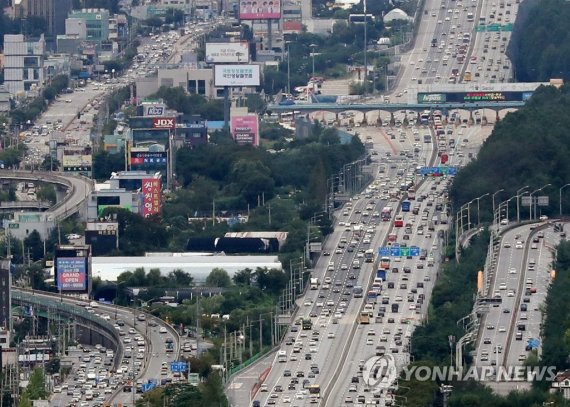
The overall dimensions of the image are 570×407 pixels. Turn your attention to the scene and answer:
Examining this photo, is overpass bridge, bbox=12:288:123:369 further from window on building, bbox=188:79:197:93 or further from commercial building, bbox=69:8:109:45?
commercial building, bbox=69:8:109:45

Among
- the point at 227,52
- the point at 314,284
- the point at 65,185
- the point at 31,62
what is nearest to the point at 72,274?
the point at 314,284


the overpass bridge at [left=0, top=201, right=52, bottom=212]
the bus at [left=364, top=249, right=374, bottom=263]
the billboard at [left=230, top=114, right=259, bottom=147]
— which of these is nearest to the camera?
the bus at [left=364, top=249, right=374, bottom=263]

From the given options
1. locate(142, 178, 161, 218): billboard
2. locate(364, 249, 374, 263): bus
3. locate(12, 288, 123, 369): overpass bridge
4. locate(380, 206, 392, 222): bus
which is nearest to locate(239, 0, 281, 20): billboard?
locate(142, 178, 161, 218): billboard

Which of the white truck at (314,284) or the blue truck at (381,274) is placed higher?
the blue truck at (381,274)

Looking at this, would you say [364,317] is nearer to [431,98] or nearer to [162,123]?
[162,123]

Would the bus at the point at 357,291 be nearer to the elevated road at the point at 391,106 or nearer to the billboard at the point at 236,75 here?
the elevated road at the point at 391,106

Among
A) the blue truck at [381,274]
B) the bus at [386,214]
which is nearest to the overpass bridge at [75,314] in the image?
the blue truck at [381,274]
